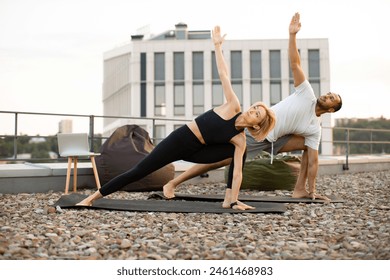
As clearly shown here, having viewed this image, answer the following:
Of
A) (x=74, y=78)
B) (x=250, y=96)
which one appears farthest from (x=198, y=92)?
(x=74, y=78)

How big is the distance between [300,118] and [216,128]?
1.11 metres

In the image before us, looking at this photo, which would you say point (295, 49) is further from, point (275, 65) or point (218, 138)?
point (275, 65)

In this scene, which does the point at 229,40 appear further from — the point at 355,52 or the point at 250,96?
the point at 355,52

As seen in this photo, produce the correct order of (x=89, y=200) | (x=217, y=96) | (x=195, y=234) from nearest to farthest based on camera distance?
1. (x=195, y=234)
2. (x=89, y=200)
3. (x=217, y=96)

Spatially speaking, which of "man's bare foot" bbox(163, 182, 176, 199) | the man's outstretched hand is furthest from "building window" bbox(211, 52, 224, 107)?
the man's outstretched hand

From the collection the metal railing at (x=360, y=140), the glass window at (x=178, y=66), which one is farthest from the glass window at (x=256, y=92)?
the metal railing at (x=360, y=140)

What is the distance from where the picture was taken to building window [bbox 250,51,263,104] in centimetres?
3384

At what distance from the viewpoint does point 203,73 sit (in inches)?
1321

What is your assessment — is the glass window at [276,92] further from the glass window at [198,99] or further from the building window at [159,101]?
the building window at [159,101]

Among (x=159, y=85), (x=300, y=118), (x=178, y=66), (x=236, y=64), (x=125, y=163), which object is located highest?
(x=236, y=64)

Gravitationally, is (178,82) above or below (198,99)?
above

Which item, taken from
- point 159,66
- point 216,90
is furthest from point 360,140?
point 159,66

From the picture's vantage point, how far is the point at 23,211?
4.25m
